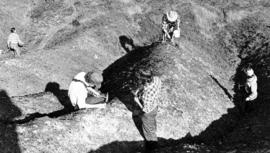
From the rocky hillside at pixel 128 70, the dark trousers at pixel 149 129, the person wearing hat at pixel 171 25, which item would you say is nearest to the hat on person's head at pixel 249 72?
the rocky hillside at pixel 128 70

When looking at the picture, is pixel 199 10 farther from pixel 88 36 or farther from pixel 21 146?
pixel 21 146

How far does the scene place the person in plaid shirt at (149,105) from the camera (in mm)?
15102

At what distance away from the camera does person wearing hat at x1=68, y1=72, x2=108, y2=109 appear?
52.1 feet

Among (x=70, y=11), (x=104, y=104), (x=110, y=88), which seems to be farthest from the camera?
(x=70, y=11)

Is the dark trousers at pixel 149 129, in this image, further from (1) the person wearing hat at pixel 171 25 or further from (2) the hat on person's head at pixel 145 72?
(1) the person wearing hat at pixel 171 25

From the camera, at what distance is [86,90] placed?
16469mm

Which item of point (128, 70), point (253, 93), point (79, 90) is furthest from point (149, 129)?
point (128, 70)

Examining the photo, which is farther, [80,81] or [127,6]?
[127,6]

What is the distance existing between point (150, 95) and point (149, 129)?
1.81m

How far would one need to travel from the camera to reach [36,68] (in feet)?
87.7

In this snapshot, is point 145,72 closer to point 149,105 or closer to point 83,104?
point 83,104

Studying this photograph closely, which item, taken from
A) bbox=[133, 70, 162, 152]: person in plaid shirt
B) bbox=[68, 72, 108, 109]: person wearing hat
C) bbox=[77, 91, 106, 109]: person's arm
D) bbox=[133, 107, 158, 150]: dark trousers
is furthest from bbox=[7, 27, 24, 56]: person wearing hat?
bbox=[133, 70, 162, 152]: person in plaid shirt

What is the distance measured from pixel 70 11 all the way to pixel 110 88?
17.6 meters

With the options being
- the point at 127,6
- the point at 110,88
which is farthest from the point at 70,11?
the point at 110,88
